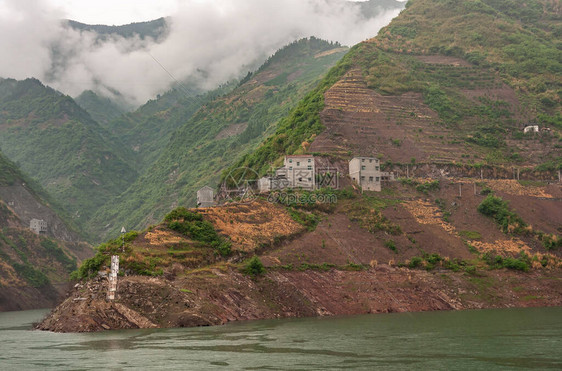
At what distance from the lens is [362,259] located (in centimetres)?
9344

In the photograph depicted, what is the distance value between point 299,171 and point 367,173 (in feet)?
44.4

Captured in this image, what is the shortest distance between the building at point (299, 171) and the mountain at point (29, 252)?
55.5 m

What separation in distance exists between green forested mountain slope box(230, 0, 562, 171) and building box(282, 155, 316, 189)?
1069 centimetres

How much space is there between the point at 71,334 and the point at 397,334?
35.8 metres

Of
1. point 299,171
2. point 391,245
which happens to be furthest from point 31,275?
point 391,245

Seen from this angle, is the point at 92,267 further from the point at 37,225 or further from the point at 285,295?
the point at 37,225

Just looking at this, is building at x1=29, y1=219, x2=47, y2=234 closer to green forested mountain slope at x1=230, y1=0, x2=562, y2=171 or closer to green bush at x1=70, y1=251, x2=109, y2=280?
green forested mountain slope at x1=230, y1=0, x2=562, y2=171

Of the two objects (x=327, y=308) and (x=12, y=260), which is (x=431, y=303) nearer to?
(x=327, y=308)

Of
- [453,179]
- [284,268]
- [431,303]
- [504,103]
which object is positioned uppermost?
[504,103]

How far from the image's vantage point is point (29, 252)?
527ft

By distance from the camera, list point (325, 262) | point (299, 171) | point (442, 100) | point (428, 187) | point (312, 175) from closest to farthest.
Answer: point (325, 262) → point (312, 175) → point (299, 171) → point (428, 187) → point (442, 100)

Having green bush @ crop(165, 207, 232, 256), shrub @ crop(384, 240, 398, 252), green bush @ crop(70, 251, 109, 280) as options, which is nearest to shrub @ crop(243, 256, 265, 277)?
green bush @ crop(165, 207, 232, 256)

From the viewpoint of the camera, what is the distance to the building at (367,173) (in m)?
115

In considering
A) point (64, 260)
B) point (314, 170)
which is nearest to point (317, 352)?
point (314, 170)
